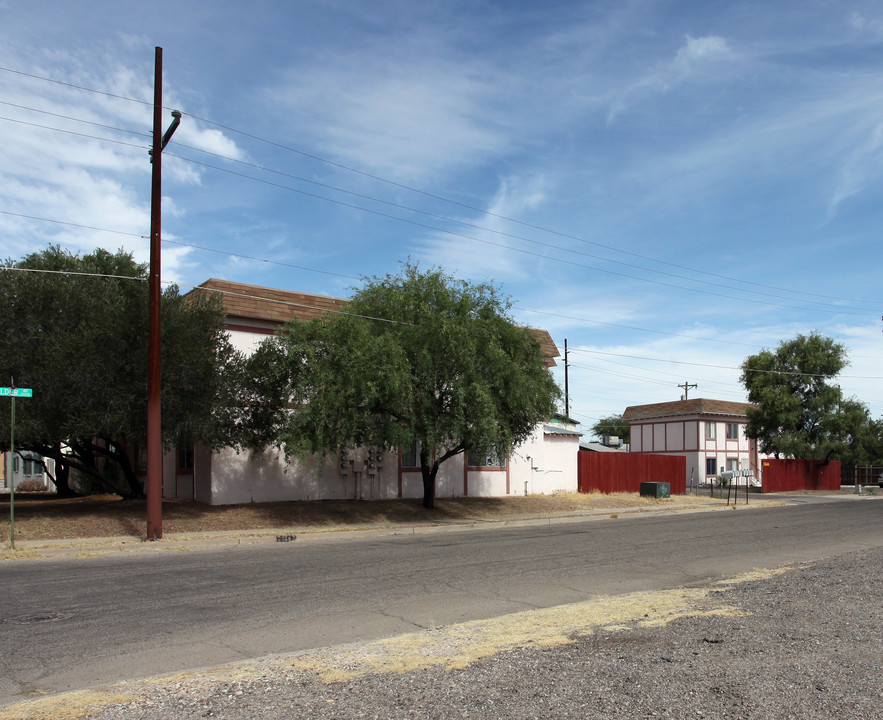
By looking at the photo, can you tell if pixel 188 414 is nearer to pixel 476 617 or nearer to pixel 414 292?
pixel 414 292

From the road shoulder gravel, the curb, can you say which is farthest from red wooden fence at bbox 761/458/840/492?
the road shoulder gravel

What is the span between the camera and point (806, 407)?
49781mm

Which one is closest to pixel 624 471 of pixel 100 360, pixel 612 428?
pixel 100 360

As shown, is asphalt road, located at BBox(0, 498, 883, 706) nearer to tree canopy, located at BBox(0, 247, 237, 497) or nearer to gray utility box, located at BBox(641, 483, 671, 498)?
tree canopy, located at BBox(0, 247, 237, 497)

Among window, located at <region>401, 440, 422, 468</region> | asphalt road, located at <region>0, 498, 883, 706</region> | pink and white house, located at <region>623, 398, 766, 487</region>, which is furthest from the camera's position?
pink and white house, located at <region>623, 398, 766, 487</region>

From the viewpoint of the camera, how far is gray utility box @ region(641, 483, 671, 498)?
33031 mm

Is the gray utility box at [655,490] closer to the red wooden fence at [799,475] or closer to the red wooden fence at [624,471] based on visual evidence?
the red wooden fence at [624,471]

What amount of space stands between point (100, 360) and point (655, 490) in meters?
24.0

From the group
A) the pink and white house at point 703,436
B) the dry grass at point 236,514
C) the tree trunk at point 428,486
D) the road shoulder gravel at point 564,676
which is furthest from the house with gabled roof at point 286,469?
the pink and white house at point 703,436

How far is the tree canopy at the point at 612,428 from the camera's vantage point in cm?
9975

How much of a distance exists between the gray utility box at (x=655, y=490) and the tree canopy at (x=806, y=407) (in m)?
19.0

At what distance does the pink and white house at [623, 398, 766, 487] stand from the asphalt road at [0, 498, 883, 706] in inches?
1610

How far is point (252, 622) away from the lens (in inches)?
316

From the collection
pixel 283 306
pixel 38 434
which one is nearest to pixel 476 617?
pixel 38 434
